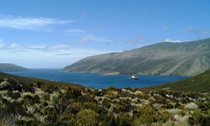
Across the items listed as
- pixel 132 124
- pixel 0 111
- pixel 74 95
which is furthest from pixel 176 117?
pixel 0 111

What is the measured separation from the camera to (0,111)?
6984 mm

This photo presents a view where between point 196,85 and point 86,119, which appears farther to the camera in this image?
point 196,85

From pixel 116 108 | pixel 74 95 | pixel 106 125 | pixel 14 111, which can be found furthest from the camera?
pixel 74 95

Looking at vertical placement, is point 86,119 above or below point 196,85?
above

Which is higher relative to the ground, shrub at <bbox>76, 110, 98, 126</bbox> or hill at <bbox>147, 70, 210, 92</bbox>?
shrub at <bbox>76, 110, 98, 126</bbox>

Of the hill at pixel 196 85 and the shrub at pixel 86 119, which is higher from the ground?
the shrub at pixel 86 119

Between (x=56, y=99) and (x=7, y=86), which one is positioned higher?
(x=7, y=86)

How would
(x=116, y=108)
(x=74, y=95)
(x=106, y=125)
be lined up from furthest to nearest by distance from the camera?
1. (x=74, y=95)
2. (x=116, y=108)
3. (x=106, y=125)

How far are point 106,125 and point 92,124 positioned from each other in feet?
1.87

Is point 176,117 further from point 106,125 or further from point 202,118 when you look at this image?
point 106,125

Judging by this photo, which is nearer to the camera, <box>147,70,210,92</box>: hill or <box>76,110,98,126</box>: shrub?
<box>76,110,98,126</box>: shrub

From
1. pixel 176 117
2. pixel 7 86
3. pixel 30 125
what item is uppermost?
pixel 7 86

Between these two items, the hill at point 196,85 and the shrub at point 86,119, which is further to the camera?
the hill at point 196,85

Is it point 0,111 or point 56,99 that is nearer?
point 0,111
